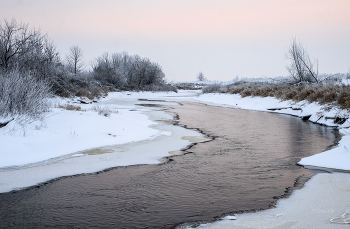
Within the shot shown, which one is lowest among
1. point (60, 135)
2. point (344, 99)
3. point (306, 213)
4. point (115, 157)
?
point (306, 213)

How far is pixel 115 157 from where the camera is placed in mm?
6832

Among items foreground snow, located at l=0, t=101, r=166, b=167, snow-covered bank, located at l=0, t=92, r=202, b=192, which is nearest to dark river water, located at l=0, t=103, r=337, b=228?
snow-covered bank, located at l=0, t=92, r=202, b=192

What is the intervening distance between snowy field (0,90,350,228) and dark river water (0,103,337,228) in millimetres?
312

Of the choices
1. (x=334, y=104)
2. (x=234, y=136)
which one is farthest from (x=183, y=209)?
(x=334, y=104)

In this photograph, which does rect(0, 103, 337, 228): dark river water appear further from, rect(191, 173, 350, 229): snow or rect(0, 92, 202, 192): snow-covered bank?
rect(0, 92, 202, 192): snow-covered bank

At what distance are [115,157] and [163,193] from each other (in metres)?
2.56

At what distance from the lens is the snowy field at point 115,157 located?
3751mm

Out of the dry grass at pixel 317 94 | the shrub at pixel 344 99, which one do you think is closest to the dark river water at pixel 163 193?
the shrub at pixel 344 99

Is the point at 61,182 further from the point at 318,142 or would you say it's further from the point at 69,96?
the point at 69,96

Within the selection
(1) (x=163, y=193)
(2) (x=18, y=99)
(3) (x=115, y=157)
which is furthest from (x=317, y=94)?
(2) (x=18, y=99)

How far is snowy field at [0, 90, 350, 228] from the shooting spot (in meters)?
3.75

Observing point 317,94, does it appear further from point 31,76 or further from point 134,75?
point 134,75

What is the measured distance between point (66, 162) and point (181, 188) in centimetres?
289

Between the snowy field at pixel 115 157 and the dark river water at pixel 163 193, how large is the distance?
1.02 ft
